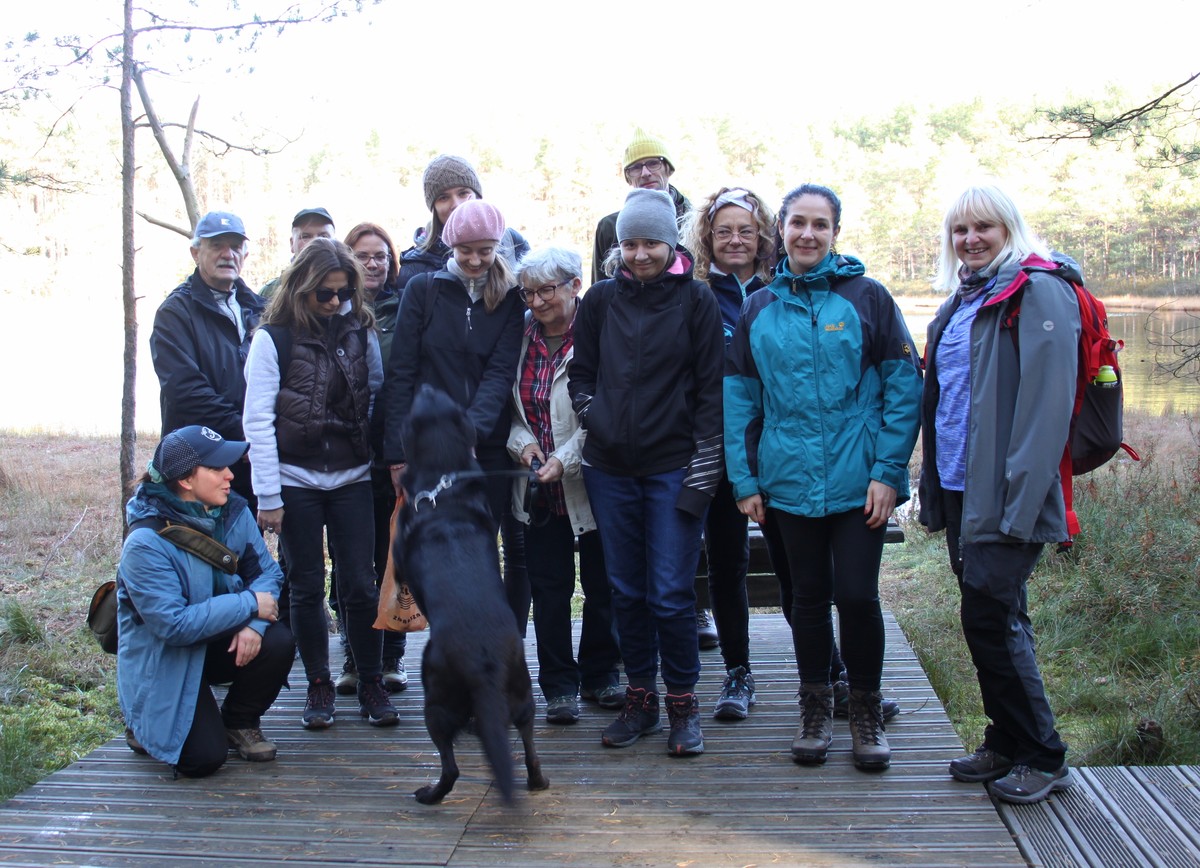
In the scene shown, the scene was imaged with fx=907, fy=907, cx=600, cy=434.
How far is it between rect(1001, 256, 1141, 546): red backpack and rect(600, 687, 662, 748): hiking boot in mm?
1603

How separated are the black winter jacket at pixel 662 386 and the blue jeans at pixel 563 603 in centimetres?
50

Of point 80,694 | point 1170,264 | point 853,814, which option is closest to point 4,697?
point 80,694

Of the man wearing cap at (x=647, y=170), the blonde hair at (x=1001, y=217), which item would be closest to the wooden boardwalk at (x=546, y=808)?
the blonde hair at (x=1001, y=217)

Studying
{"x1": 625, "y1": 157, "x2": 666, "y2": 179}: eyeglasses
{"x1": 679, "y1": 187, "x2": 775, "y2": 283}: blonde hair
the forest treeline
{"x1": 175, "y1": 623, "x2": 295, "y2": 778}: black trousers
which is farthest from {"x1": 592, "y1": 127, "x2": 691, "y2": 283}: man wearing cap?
the forest treeline

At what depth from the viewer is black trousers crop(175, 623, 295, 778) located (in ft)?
10.8

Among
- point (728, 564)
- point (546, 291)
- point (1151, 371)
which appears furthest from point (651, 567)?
point (1151, 371)

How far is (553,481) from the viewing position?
11.7 ft

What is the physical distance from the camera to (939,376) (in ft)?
9.73

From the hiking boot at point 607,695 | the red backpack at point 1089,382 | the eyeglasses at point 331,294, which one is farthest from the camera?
the hiking boot at point 607,695

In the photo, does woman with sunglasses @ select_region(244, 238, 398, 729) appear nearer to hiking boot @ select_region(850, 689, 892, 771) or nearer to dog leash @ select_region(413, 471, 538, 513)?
dog leash @ select_region(413, 471, 538, 513)

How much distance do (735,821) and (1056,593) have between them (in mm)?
3893

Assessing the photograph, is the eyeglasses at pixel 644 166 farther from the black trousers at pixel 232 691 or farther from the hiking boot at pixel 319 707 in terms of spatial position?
the hiking boot at pixel 319 707

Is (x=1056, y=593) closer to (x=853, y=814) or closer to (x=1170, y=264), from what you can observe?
(x=853, y=814)

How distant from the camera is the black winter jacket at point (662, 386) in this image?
3.25 meters
